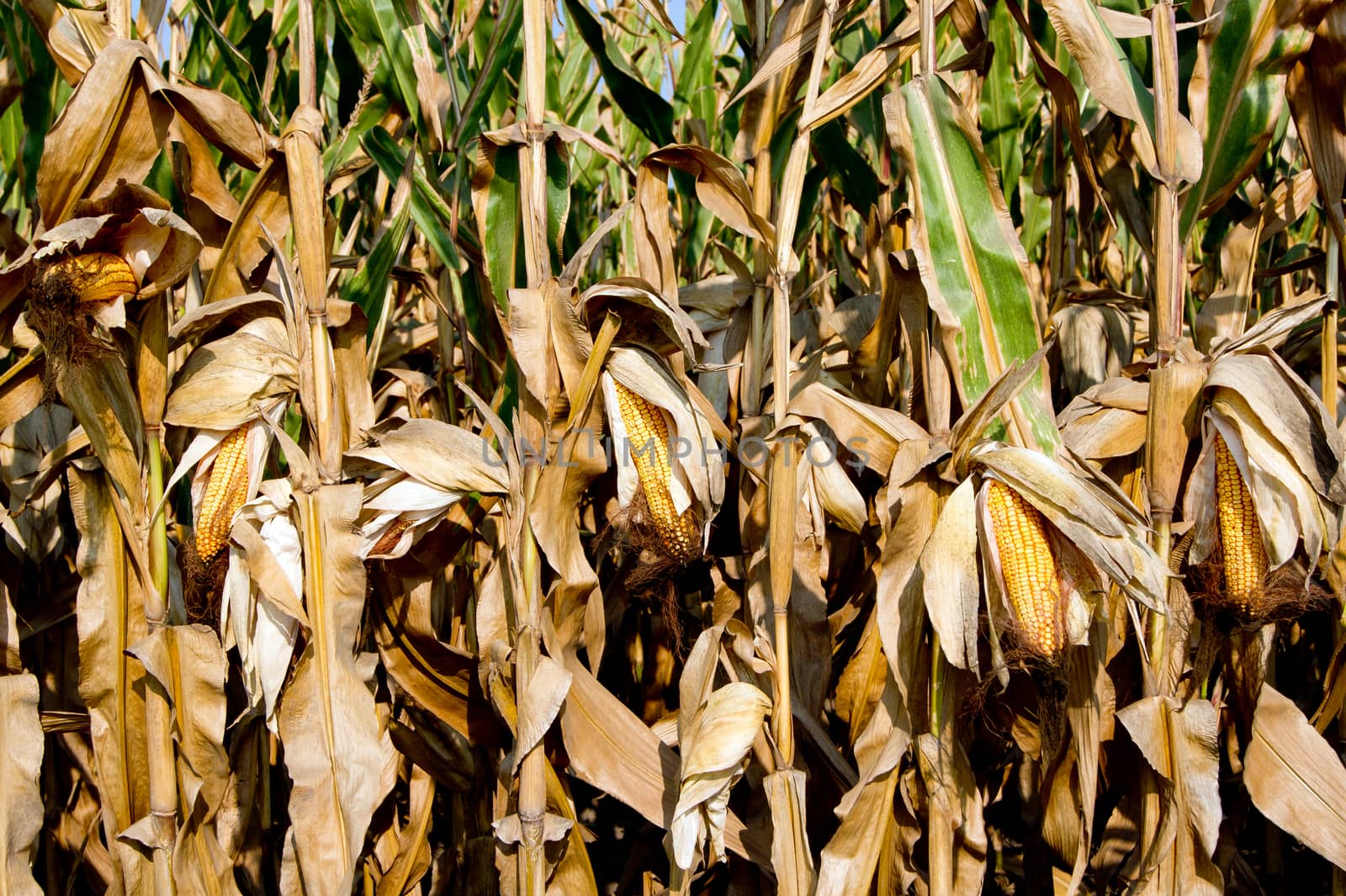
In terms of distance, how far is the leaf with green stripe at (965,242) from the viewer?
2.10 metres

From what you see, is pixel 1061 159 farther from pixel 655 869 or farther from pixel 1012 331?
pixel 655 869

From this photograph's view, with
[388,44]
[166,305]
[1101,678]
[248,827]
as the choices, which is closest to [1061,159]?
[1101,678]

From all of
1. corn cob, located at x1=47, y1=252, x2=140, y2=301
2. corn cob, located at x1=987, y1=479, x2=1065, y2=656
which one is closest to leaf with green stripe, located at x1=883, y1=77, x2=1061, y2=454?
corn cob, located at x1=987, y1=479, x2=1065, y2=656

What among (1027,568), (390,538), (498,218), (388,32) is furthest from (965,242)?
(388,32)

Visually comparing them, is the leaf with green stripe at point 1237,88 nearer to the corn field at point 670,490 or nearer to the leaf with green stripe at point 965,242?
the corn field at point 670,490

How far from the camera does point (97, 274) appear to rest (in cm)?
197

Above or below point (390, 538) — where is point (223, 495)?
above

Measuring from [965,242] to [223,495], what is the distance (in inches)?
60.4

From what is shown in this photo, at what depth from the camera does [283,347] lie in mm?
2135

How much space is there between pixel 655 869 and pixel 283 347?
169 centimetres

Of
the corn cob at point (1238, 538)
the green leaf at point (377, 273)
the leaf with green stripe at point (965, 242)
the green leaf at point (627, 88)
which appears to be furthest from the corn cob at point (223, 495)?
the corn cob at point (1238, 538)

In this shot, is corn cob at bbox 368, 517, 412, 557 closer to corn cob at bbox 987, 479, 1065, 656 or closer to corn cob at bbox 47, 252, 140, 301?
corn cob at bbox 47, 252, 140, 301

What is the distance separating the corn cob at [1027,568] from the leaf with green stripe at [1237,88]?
917 mm

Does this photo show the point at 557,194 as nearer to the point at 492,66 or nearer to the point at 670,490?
the point at 492,66
